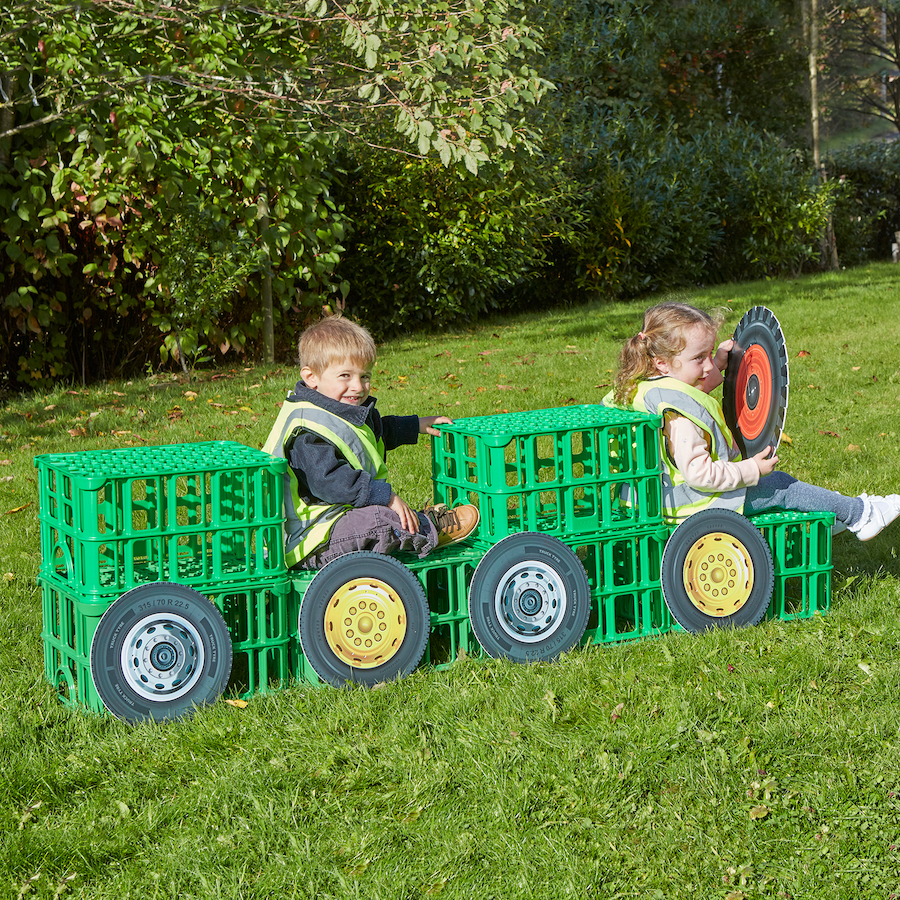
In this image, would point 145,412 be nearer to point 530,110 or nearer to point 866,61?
point 530,110

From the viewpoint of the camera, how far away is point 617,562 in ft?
13.9

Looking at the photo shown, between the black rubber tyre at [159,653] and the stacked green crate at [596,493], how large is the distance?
108 cm

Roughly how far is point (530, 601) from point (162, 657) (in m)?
1.28

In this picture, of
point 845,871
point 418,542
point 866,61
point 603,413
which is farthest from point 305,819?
point 866,61

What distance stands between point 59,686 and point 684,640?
2244 millimetres

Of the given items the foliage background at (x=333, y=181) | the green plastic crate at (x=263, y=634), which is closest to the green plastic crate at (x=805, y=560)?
the green plastic crate at (x=263, y=634)

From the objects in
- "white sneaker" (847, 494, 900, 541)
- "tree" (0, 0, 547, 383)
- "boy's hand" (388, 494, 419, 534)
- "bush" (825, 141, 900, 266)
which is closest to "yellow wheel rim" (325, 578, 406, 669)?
"boy's hand" (388, 494, 419, 534)

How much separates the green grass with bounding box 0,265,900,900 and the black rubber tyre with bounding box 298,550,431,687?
99 millimetres

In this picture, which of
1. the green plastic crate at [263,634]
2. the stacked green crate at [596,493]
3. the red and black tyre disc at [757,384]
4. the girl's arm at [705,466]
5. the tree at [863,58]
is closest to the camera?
the green plastic crate at [263,634]

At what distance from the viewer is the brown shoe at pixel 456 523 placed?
3.87 metres

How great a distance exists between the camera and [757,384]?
4.25 metres

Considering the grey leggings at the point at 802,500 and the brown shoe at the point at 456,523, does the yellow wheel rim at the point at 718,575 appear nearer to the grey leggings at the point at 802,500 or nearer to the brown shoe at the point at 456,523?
the grey leggings at the point at 802,500

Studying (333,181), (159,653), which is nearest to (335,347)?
(159,653)

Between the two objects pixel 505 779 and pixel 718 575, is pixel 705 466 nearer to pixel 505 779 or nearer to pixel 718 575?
pixel 718 575
